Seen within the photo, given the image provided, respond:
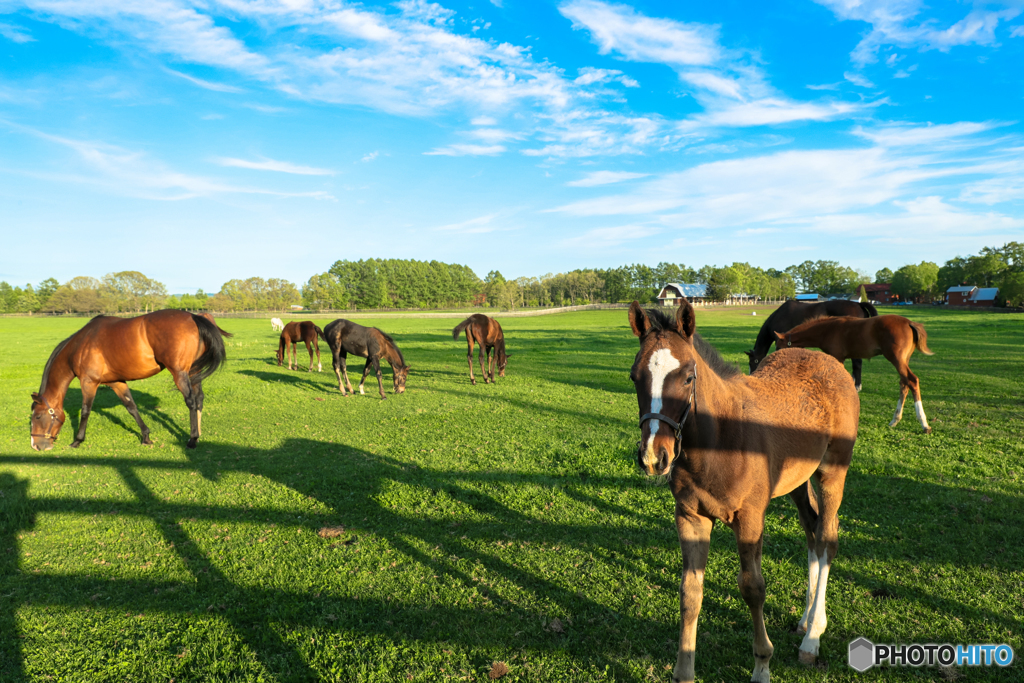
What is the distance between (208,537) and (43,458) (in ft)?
16.6

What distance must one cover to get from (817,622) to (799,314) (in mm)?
12364

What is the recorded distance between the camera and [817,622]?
10.2ft

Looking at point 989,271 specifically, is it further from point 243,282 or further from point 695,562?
point 243,282

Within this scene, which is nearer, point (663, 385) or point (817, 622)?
point (663, 385)

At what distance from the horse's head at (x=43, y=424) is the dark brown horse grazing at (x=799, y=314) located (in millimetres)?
14361

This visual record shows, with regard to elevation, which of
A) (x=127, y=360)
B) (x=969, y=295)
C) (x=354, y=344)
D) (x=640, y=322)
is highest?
(x=969, y=295)

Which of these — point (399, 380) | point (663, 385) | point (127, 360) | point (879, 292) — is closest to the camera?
point (663, 385)

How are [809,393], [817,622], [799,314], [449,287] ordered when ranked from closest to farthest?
1. [817,622]
2. [809,393]
3. [799,314]
4. [449,287]

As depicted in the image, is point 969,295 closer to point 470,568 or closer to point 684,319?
point 684,319

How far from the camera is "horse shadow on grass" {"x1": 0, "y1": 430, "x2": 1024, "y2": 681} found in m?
3.25

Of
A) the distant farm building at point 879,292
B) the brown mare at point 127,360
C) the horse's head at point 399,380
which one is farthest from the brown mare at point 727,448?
the distant farm building at point 879,292

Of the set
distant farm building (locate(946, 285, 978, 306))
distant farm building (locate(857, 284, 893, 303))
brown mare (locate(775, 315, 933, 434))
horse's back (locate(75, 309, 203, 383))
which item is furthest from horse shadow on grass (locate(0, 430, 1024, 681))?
distant farm building (locate(857, 284, 893, 303))

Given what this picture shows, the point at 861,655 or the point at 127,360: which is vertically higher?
the point at 127,360

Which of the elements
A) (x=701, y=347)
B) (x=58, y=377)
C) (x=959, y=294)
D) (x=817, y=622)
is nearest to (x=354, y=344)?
(x=58, y=377)
